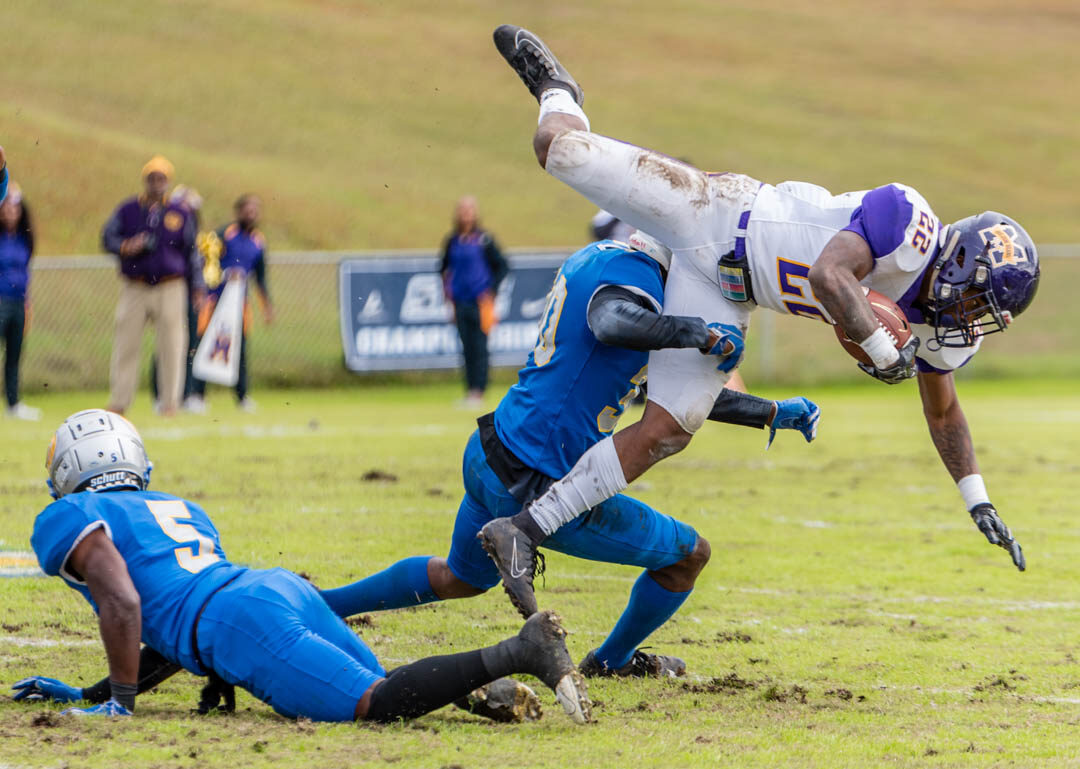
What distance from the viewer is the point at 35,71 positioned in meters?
30.0

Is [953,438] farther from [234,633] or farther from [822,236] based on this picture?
[234,633]

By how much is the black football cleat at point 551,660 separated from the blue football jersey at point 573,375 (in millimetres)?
669

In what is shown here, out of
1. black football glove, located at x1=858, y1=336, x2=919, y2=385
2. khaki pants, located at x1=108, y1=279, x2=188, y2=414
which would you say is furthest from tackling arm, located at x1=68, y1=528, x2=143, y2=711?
khaki pants, located at x1=108, y1=279, x2=188, y2=414

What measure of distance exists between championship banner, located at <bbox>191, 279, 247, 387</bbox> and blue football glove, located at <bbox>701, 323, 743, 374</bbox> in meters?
10.8

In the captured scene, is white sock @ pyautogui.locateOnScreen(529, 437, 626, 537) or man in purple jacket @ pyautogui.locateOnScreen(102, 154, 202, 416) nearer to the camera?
white sock @ pyautogui.locateOnScreen(529, 437, 626, 537)

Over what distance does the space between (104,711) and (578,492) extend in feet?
5.04

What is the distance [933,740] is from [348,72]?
114ft

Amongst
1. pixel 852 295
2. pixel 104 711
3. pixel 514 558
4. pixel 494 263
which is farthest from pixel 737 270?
pixel 494 263

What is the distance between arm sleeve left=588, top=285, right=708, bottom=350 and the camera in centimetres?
421

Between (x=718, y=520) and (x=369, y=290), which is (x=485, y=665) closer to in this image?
(x=718, y=520)

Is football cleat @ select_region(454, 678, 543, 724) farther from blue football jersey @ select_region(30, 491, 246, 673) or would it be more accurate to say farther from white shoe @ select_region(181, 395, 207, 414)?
white shoe @ select_region(181, 395, 207, 414)

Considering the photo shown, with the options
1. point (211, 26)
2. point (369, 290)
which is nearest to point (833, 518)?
point (369, 290)

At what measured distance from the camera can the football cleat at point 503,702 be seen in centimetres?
408

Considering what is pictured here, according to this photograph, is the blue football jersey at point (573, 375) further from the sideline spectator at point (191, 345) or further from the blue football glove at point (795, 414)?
the sideline spectator at point (191, 345)
